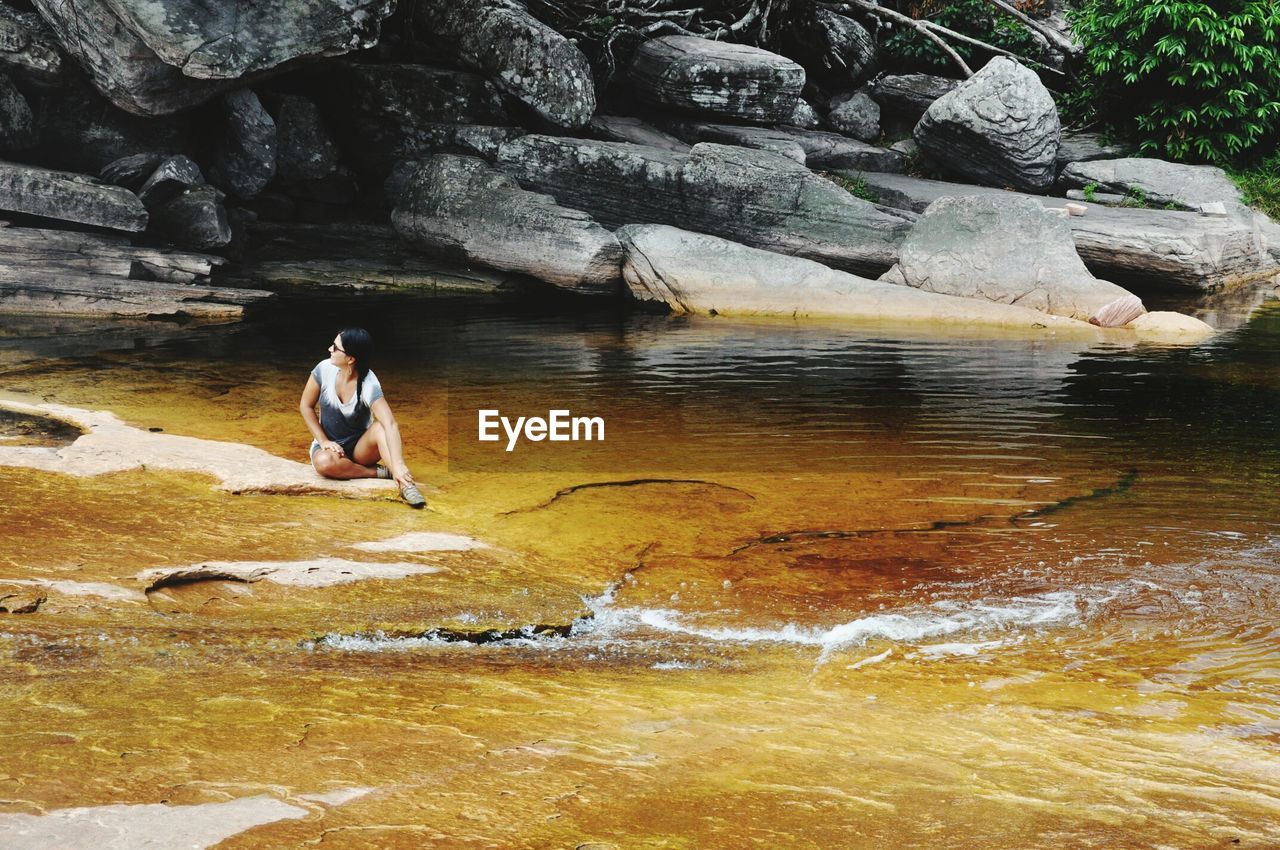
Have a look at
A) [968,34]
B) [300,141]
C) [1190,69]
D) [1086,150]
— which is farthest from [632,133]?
[1190,69]

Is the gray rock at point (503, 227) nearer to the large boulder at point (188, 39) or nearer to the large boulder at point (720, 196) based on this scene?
the large boulder at point (720, 196)

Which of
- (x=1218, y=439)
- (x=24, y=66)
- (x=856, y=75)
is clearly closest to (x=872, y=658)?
(x=1218, y=439)

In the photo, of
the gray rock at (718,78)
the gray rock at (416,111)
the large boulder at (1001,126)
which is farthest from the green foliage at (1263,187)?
the gray rock at (416,111)

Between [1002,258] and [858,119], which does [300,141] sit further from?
[1002,258]

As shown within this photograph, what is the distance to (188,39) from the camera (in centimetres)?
1396

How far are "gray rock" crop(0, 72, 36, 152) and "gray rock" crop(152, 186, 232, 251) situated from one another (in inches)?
72.6

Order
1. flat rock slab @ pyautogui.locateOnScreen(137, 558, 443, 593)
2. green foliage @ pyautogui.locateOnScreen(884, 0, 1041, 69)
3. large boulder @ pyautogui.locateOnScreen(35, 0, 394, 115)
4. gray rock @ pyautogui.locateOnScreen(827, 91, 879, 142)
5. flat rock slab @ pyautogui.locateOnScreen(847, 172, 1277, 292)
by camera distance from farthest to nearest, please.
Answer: green foliage @ pyautogui.locateOnScreen(884, 0, 1041, 69), gray rock @ pyautogui.locateOnScreen(827, 91, 879, 142), flat rock slab @ pyautogui.locateOnScreen(847, 172, 1277, 292), large boulder @ pyautogui.locateOnScreen(35, 0, 394, 115), flat rock slab @ pyautogui.locateOnScreen(137, 558, 443, 593)

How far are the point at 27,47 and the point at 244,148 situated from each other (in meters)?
2.93

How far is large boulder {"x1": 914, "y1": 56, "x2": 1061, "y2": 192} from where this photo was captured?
18.1m

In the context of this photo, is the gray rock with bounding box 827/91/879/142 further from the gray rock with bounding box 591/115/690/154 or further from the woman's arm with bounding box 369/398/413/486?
the woman's arm with bounding box 369/398/413/486

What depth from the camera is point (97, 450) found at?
7.06 m

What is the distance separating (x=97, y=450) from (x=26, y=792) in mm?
4383

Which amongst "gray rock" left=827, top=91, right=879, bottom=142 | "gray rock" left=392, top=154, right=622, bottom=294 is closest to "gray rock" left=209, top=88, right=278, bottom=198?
"gray rock" left=392, top=154, right=622, bottom=294

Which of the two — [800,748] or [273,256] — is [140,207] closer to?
[273,256]
